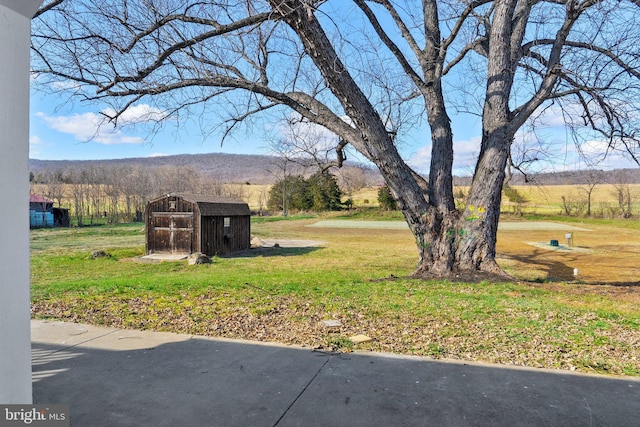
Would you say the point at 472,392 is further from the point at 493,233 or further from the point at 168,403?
the point at 493,233

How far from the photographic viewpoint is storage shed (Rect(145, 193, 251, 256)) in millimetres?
18391

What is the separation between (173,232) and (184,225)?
646 millimetres

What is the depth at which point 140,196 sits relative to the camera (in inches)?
1560

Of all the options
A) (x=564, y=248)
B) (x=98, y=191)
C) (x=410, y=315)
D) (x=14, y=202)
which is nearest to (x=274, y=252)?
(x=564, y=248)

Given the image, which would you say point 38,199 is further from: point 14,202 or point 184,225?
point 14,202

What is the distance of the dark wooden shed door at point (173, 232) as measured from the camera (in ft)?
60.7

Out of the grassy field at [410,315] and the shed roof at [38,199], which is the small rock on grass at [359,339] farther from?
the shed roof at [38,199]

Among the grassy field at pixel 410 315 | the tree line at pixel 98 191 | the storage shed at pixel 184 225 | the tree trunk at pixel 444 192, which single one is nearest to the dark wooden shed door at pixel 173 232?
the storage shed at pixel 184 225

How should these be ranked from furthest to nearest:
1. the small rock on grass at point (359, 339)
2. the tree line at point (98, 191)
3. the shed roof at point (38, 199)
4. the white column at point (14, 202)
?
Answer: the tree line at point (98, 191), the shed roof at point (38, 199), the small rock on grass at point (359, 339), the white column at point (14, 202)

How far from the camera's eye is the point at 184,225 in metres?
18.6

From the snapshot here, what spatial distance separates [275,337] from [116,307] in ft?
8.72

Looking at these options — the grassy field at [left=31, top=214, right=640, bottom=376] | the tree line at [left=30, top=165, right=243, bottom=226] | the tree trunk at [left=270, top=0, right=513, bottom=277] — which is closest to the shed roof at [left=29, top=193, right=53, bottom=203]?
the tree line at [left=30, top=165, right=243, bottom=226]

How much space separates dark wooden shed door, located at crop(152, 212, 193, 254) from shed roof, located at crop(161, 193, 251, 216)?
627 millimetres

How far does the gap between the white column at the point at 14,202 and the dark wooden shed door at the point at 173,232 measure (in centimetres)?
1705
